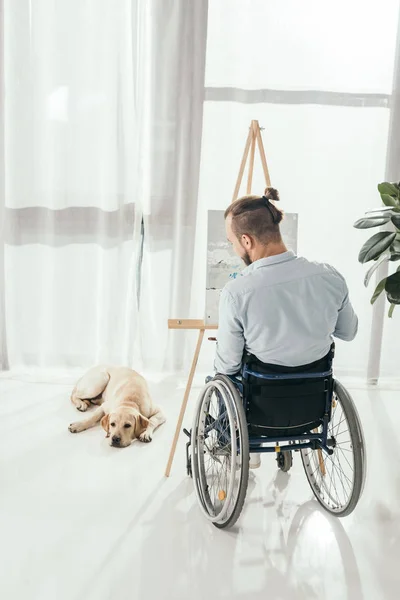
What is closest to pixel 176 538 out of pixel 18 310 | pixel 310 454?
pixel 310 454

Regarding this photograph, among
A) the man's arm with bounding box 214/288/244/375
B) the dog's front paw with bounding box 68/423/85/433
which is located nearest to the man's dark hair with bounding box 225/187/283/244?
the man's arm with bounding box 214/288/244/375

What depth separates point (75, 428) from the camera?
2.53 meters

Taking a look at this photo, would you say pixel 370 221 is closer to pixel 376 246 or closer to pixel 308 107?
pixel 376 246

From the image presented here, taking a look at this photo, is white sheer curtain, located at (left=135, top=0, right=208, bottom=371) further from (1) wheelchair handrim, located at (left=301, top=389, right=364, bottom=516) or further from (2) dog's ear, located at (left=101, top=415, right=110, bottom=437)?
(1) wheelchair handrim, located at (left=301, top=389, right=364, bottom=516)

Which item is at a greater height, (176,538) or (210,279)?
(210,279)

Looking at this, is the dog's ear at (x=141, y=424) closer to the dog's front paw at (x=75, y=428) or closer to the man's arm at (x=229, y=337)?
the dog's front paw at (x=75, y=428)

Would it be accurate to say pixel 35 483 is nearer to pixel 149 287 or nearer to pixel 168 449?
pixel 168 449

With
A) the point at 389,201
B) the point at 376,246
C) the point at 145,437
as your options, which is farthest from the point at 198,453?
the point at 389,201

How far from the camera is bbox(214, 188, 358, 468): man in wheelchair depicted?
5.28 feet

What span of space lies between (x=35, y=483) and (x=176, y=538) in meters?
0.63

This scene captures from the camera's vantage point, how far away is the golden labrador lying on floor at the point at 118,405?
238 centimetres

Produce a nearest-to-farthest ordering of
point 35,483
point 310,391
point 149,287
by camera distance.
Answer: point 310,391
point 35,483
point 149,287

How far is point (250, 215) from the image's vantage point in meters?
1.73

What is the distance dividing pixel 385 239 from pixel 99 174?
1.69m
